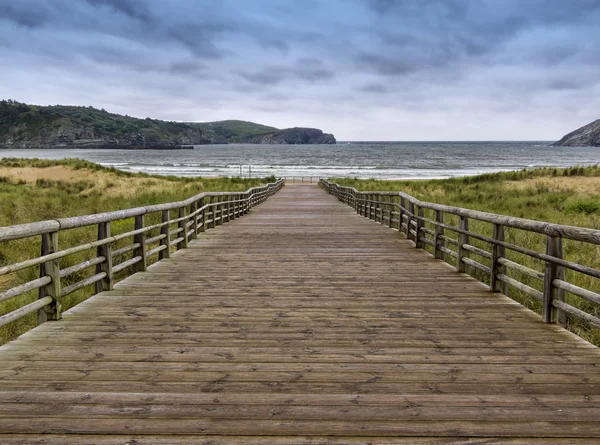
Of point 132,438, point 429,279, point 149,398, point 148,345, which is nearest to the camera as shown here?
point 132,438

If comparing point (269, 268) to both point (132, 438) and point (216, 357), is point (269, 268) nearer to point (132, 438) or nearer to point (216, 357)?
point (216, 357)

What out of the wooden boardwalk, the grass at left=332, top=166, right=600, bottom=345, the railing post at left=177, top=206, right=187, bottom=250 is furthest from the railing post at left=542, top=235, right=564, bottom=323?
the railing post at left=177, top=206, right=187, bottom=250

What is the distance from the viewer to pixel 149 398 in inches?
129

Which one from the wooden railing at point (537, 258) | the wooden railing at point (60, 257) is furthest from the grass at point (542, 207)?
the wooden railing at point (60, 257)

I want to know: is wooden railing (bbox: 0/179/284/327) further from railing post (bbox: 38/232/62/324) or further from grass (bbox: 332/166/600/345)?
A: grass (bbox: 332/166/600/345)

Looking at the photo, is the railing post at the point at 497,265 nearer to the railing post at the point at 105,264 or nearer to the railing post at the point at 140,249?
the railing post at the point at 105,264

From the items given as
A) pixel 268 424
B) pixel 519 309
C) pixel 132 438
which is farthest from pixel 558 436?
pixel 519 309

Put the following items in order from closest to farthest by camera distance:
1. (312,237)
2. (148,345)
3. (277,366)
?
(277,366)
(148,345)
(312,237)

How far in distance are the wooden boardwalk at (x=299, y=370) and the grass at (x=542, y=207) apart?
169 cm

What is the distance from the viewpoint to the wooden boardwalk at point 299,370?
2898 mm

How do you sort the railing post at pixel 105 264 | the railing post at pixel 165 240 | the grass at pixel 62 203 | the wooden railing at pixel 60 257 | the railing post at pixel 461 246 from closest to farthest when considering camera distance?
the wooden railing at pixel 60 257
the railing post at pixel 105 264
the railing post at pixel 461 246
the grass at pixel 62 203
the railing post at pixel 165 240

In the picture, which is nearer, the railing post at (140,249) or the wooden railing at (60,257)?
the wooden railing at (60,257)

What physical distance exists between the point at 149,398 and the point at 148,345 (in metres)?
1.13

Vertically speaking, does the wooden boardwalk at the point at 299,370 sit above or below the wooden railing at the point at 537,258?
below
